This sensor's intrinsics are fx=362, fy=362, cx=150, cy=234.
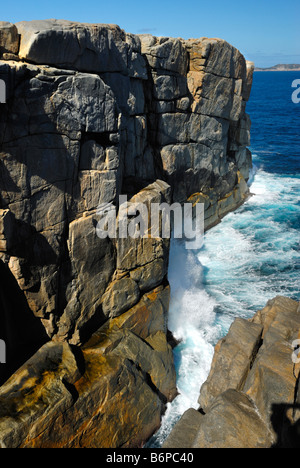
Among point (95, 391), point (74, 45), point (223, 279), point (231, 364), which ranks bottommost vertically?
point (223, 279)

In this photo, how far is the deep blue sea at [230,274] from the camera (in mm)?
24938

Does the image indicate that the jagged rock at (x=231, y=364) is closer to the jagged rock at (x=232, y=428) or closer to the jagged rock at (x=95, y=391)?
the jagged rock at (x=232, y=428)

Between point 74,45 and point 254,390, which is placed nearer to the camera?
point 254,390

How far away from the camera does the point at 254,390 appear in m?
15.8

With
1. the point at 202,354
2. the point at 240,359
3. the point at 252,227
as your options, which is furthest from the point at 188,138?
the point at 240,359

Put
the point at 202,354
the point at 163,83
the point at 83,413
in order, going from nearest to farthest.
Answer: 1. the point at 83,413
2. the point at 202,354
3. the point at 163,83

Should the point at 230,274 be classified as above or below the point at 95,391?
below

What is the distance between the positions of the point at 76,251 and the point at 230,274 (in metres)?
18.1

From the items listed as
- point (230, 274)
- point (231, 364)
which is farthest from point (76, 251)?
point (230, 274)

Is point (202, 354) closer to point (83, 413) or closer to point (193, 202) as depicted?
point (83, 413)

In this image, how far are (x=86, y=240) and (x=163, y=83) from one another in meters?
18.0

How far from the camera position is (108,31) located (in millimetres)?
21703

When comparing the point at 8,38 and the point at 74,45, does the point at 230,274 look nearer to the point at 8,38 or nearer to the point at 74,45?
the point at 74,45

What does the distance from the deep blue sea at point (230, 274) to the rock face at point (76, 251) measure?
8.13 feet
